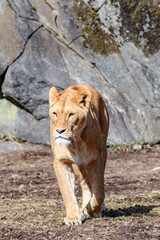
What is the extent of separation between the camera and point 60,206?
636 centimetres

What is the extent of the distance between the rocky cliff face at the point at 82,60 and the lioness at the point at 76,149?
698 centimetres

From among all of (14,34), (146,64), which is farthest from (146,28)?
(14,34)

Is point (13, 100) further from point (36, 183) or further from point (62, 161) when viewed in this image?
point (62, 161)

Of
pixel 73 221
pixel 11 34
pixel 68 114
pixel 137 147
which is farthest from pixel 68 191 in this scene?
pixel 11 34

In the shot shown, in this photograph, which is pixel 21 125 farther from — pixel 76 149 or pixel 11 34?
pixel 76 149

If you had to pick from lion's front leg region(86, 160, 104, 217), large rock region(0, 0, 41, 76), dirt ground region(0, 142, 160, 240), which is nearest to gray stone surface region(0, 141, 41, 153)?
dirt ground region(0, 142, 160, 240)

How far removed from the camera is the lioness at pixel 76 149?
4930mm

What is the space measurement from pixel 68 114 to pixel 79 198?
8.30ft

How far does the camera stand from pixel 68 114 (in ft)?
16.2

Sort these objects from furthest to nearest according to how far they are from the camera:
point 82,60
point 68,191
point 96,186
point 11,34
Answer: point 82,60
point 11,34
point 96,186
point 68,191

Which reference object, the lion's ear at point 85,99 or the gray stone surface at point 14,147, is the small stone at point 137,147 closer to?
the gray stone surface at point 14,147

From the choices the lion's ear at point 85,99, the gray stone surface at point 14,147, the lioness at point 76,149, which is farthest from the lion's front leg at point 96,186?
the gray stone surface at point 14,147

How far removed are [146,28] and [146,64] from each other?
1.03 m

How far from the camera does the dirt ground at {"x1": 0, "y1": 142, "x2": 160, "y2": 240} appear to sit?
471cm
